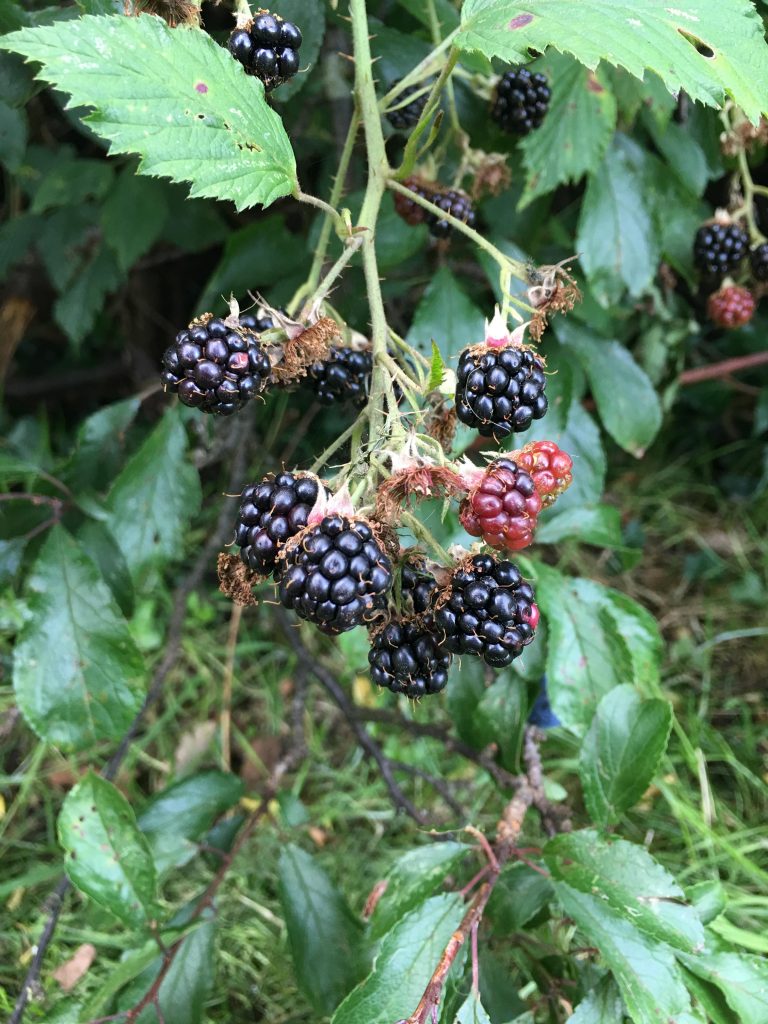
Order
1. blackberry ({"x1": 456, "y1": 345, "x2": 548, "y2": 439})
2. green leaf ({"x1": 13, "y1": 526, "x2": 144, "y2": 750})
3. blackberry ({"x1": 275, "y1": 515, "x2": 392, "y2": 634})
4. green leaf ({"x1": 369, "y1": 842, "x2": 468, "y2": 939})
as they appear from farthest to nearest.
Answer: green leaf ({"x1": 13, "y1": 526, "x2": 144, "y2": 750})
green leaf ({"x1": 369, "y1": 842, "x2": 468, "y2": 939})
blackberry ({"x1": 456, "y1": 345, "x2": 548, "y2": 439})
blackberry ({"x1": 275, "y1": 515, "x2": 392, "y2": 634})

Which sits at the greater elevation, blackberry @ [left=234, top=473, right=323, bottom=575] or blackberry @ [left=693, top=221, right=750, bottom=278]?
blackberry @ [left=693, top=221, right=750, bottom=278]

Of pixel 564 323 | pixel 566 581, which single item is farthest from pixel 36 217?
pixel 566 581

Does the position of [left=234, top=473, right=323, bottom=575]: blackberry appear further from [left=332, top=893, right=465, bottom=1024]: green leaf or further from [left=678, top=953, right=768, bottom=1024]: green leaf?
[left=678, top=953, right=768, bottom=1024]: green leaf

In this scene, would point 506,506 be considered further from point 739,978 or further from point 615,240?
point 615,240

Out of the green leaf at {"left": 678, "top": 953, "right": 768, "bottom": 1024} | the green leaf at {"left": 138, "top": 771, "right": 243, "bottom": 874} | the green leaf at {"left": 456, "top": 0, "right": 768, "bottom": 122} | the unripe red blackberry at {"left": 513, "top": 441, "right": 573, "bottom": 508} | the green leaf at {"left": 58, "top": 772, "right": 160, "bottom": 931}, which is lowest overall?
the green leaf at {"left": 138, "top": 771, "right": 243, "bottom": 874}

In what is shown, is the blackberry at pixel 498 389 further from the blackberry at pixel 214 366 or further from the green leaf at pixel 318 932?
the green leaf at pixel 318 932

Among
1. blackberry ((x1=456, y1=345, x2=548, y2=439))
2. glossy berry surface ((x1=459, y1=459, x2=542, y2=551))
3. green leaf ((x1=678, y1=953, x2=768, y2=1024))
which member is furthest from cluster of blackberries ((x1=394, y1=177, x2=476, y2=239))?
green leaf ((x1=678, y1=953, x2=768, y2=1024))
